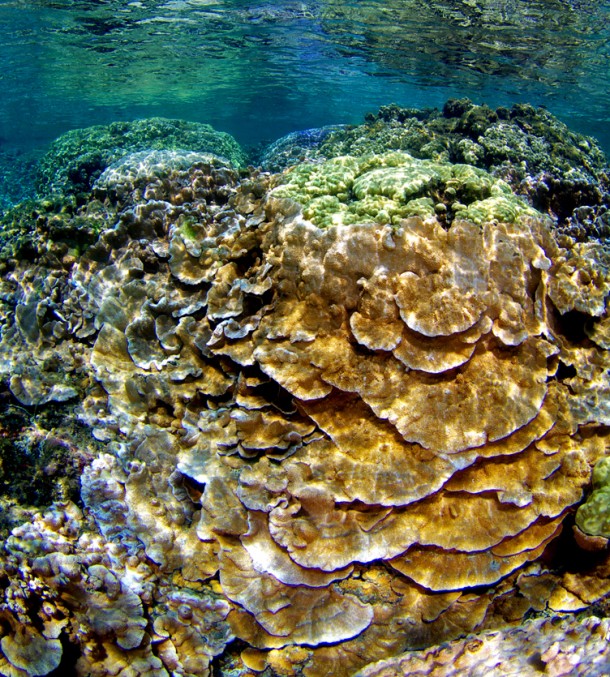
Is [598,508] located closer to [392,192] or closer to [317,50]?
[392,192]

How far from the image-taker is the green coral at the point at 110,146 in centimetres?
1187

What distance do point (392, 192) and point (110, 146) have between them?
1294 centimetres

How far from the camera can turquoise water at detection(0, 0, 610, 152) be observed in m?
15.8

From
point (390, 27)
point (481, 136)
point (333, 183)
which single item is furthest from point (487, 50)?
point (333, 183)

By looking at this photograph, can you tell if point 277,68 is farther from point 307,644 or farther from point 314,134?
point 307,644

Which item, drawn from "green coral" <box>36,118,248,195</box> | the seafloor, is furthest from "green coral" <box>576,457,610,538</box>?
"green coral" <box>36,118,248,195</box>

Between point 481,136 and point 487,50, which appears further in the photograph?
point 487,50

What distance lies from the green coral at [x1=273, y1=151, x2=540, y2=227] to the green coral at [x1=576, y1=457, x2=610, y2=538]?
2279 millimetres

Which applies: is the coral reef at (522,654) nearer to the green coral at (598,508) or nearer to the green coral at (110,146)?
the green coral at (598,508)

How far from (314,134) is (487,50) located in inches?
456

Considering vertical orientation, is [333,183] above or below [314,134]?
above

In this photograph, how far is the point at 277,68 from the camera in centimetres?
2897

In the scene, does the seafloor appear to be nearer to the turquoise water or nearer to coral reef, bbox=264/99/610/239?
coral reef, bbox=264/99/610/239

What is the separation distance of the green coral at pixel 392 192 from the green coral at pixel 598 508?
2.28 m
